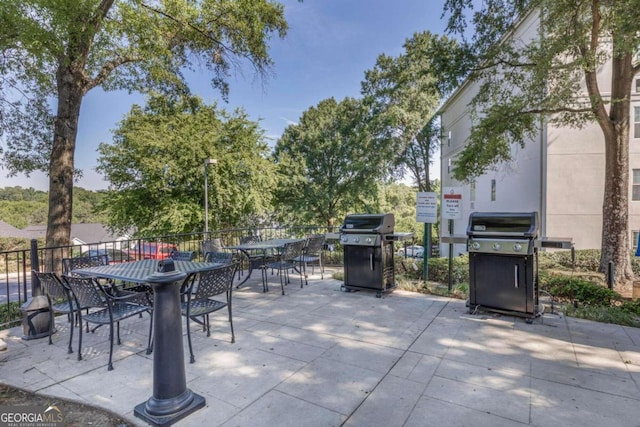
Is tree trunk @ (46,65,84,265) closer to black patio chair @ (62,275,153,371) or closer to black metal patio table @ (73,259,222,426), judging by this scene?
black patio chair @ (62,275,153,371)

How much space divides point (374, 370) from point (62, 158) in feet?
23.0

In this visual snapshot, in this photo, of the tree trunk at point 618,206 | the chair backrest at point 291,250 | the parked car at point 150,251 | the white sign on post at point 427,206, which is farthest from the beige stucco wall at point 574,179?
the parked car at point 150,251

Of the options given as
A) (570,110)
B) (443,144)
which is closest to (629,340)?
(570,110)

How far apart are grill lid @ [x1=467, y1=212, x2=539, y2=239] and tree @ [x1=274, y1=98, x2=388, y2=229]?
14.9 meters

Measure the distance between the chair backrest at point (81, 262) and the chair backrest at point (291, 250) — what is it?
8.42 feet

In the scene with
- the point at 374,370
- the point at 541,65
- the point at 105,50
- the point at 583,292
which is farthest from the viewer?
the point at 105,50

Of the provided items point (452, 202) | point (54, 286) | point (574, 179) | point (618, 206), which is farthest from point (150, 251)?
point (574, 179)

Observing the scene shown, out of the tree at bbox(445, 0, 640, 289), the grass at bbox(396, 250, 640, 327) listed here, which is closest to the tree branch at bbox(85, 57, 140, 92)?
the tree at bbox(445, 0, 640, 289)

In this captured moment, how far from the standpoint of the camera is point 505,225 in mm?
3906

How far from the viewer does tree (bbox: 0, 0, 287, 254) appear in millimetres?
5070

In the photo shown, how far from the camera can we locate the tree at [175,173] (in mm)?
15625

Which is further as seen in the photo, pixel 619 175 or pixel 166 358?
pixel 619 175

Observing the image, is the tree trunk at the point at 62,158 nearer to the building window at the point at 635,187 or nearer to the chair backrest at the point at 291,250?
the chair backrest at the point at 291,250

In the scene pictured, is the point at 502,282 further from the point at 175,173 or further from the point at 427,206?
the point at 175,173
